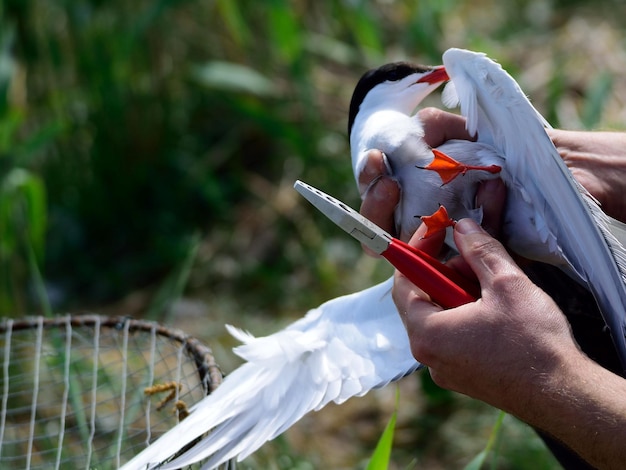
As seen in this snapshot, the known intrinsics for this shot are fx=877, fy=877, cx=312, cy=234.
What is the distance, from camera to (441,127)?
4.10 ft

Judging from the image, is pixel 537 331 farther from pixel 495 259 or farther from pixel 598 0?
pixel 598 0

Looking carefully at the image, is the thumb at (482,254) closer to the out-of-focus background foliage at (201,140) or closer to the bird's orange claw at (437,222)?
the bird's orange claw at (437,222)

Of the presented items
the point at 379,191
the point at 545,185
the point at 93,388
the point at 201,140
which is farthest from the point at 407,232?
the point at 201,140

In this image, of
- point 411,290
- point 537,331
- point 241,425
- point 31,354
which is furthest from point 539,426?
point 31,354

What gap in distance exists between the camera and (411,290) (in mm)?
997

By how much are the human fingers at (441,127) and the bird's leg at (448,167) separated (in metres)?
0.11

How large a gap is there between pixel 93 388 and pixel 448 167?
0.62 meters

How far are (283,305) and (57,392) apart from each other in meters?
0.69

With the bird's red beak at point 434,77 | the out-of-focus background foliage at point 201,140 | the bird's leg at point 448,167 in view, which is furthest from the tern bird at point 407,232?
the out-of-focus background foliage at point 201,140

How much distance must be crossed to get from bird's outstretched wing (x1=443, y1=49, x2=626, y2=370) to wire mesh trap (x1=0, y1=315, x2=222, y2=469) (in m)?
0.46

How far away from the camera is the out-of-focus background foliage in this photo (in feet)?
7.86

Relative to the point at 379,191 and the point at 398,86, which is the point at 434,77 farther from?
the point at 379,191

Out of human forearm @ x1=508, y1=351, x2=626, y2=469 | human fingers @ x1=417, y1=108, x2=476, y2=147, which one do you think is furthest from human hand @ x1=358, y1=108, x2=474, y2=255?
human forearm @ x1=508, y1=351, x2=626, y2=469

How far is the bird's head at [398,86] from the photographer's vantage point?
1361 millimetres
